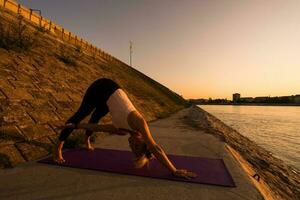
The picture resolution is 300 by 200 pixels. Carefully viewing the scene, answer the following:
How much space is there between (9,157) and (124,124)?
86.0 inches

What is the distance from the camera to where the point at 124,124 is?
4266 millimetres

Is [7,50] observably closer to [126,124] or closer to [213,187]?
[126,124]

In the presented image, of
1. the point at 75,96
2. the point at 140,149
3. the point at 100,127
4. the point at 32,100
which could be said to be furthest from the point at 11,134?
the point at 75,96

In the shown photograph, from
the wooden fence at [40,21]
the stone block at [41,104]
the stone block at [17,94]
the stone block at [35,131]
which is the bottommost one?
the stone block at [35,131]

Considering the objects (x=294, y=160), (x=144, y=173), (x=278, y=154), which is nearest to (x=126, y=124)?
(x=144, y=173)

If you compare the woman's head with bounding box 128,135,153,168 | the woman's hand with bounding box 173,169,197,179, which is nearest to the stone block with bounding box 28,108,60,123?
the woman's head with bounding box 128,135,153,168

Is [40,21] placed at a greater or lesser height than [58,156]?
greater

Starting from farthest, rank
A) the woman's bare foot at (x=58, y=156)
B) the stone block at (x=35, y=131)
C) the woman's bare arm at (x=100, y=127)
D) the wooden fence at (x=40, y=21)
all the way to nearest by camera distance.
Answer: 1. the wooden fence at (x=40, y=21)
2. the stone block at (x=35, y=131)
3. the woman's bare foot at (x=58, y=156)
4. the woman's bare arm at (x=100, y=127)

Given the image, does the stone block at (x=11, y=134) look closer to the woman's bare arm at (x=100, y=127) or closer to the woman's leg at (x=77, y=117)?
the woman's leg at (x=77, y=117)

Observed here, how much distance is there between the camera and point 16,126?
5141mm

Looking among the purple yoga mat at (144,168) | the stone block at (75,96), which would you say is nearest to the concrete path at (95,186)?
the purple yoga mat at (144,168)

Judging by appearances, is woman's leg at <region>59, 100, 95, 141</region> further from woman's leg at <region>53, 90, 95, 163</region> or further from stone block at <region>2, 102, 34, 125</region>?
stone block at <region>2, 102, 34, 125</region>

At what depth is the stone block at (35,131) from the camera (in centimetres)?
524

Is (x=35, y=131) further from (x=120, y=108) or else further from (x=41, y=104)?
(x=120, y=108)
